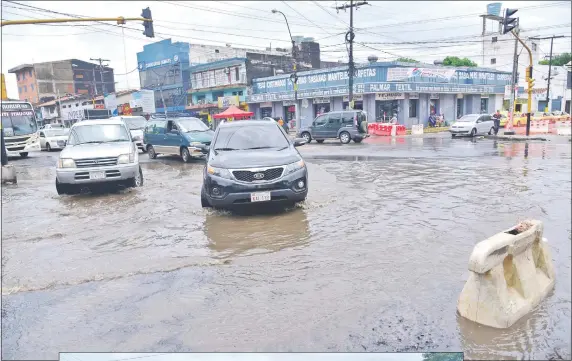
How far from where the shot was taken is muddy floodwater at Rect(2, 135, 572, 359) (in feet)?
11.2

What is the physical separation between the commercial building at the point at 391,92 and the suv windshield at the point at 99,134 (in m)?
25.3

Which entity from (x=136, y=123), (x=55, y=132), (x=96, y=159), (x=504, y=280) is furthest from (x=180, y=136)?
(x=504, y=280)

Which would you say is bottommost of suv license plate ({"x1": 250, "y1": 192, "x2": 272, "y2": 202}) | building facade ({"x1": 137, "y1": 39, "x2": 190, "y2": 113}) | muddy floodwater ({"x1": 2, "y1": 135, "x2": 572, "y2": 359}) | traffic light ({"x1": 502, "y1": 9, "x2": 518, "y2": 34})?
muddy floodwater ({"x1": 2, "y1": 135, "x2": 572, "y2": 359})

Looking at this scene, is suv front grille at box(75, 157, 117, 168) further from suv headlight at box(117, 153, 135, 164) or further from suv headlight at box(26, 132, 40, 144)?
suv headlight at box(26, 132, 40, 144)

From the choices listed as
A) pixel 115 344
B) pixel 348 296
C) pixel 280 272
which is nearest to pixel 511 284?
pixel 348 296

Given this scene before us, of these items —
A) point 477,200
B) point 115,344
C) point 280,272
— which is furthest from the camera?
point 477,200

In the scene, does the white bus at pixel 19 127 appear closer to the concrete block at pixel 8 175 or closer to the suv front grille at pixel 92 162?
the concrete block at pixel 8 175

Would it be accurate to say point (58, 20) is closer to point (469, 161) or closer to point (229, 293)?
point (229, 293)

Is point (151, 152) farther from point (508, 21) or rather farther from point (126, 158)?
point (508, 21)

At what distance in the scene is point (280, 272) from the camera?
491 cm

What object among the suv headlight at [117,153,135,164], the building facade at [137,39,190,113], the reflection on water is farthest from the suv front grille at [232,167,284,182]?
the building facade at [137,39,190,113]

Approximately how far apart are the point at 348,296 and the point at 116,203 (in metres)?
6.78

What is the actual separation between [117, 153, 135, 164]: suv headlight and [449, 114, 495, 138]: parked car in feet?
71.4

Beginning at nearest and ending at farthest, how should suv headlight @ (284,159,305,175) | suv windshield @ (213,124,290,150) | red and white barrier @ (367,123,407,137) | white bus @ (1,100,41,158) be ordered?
suv headlight @ (284,159,305,175)
suv windshield @ (213,124,290,150)
white bus @ (1,100,41,158)
red and white barrier @ (367,123,407,137)
